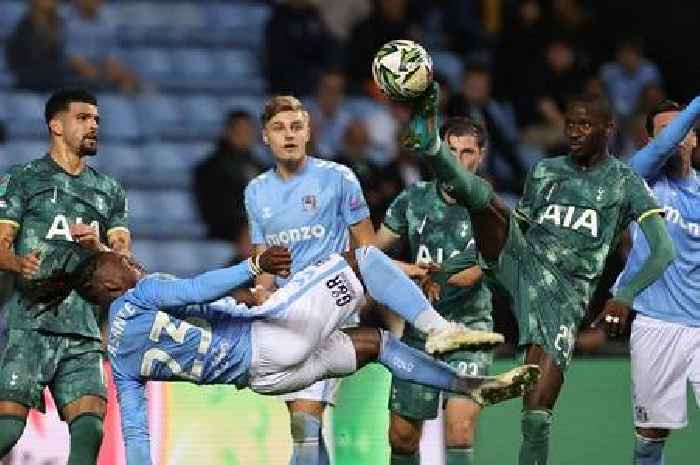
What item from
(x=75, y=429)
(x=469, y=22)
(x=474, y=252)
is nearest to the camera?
(x=75, y=429)

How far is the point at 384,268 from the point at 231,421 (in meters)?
2.20

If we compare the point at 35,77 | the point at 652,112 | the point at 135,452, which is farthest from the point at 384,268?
the point at 35,77

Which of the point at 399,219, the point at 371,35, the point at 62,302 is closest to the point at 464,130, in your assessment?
the point at 399,219

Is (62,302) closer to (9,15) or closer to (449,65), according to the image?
(9,15)

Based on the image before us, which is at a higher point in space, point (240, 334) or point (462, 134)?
point (462, 134)

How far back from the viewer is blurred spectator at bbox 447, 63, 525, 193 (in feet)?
43.3

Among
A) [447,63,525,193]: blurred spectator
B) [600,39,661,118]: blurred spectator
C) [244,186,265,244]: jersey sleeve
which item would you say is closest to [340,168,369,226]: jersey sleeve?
[244,186,265,244]: jersey sleeve

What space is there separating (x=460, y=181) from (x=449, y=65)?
7.15 metres

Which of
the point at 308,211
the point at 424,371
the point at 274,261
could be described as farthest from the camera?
the point at 308,211

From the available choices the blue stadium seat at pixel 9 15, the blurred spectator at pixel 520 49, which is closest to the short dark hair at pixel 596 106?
Answer: the blurred spectator at pixel 520 49

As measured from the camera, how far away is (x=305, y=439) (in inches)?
326

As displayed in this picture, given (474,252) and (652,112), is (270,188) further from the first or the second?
(652,112)

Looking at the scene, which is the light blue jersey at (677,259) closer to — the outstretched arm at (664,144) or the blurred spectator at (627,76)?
the outstretched arm at (664,144)

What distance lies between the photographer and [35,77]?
44.9 feet
